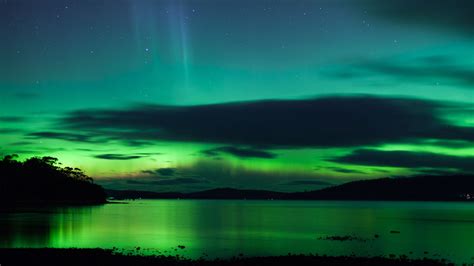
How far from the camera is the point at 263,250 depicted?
5944 cm

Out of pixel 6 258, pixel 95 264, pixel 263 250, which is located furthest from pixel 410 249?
pixel 6 258

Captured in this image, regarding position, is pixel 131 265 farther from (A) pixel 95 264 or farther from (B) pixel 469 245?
(B) pixel 469 245

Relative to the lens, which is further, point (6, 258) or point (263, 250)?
point (263, 250)

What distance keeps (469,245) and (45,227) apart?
56798mm

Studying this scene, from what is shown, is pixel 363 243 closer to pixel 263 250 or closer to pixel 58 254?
pixel 263 250

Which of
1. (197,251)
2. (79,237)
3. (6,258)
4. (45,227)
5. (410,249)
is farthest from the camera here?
(45,227)

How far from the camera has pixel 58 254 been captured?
146 ft

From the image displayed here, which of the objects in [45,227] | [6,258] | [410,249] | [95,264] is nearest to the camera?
[95,264]

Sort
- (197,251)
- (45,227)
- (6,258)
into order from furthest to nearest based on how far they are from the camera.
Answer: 1. (45,227)
2. (197,251)
3. (6,258)

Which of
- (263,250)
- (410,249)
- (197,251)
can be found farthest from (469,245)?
(197,251)

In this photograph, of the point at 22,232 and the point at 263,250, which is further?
the point at 22,232

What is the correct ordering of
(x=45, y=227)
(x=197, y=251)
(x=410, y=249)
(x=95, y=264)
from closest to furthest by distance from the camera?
1. (x=95, y=264)
2. (x=197, y=251)
3. (x=410, y=249)
4. (x=45, y=227)

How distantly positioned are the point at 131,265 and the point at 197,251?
715 inches

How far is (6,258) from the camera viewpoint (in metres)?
41.8
